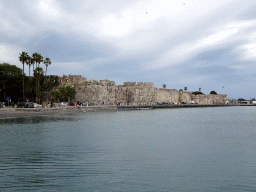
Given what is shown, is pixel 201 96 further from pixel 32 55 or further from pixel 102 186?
pixel 102 186

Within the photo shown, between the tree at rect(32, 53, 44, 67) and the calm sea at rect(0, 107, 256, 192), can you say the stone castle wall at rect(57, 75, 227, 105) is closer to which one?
the tree at rect(32, 53, 44, 67)

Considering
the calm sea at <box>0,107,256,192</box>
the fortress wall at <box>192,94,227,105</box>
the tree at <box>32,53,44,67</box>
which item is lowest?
the calm sea at <box>0,107,256,192</box>

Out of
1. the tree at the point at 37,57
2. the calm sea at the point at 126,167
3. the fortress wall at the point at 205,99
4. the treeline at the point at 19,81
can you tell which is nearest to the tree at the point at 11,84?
the treeline at the point at 19,81

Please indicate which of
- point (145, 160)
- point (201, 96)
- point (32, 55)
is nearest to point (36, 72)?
point (32, 55)

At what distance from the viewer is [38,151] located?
1200 cm

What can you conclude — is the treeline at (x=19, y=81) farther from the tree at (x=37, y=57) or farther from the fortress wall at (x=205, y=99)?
the fortress wall at (x=205, y=99)

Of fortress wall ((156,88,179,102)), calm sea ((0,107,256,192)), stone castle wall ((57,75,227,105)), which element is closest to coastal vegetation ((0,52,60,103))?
stone castle wall ((57,75,227,105))

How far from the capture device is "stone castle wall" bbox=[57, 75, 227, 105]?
244 ft

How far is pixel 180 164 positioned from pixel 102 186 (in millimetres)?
3783

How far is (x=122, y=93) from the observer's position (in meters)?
89.6

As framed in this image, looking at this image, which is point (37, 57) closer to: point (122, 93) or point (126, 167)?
point (122, 93)

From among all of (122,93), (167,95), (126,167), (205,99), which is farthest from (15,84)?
(205,99)

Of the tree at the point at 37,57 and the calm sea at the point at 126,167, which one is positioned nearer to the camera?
the calm sea at the point at 126,167

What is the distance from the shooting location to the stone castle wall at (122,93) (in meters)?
74.4
